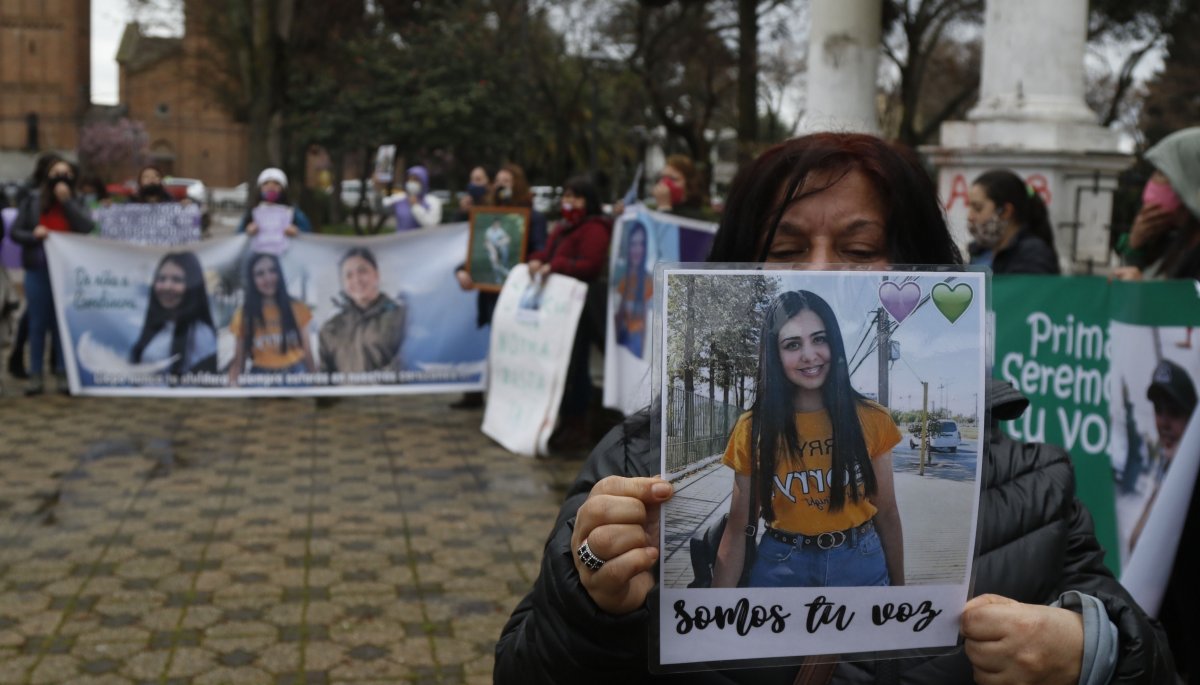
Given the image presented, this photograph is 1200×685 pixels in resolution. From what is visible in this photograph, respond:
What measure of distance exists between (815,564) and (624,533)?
22 cm

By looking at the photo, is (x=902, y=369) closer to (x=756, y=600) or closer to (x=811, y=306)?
(x=811, y=306)

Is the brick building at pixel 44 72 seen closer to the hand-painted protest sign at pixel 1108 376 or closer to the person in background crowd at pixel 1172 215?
the hand-painted protest sign at pixel 1108 376

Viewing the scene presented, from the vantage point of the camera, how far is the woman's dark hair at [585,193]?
8922 mm

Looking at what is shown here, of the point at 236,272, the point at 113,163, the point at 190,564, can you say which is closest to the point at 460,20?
the point at 236,272

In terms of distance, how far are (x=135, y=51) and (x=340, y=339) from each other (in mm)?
82972

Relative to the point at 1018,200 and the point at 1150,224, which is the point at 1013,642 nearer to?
the point at 1150,224

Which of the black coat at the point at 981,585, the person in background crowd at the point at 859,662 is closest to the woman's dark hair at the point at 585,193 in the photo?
the person in background crowd at the point at 859,662

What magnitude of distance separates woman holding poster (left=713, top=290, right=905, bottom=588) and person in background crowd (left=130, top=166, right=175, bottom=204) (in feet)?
35.4

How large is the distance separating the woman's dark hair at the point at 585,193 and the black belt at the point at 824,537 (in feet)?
24.4

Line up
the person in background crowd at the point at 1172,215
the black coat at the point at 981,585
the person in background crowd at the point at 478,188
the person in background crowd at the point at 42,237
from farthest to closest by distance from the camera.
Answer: the person in background crowd at the point at 478,188 < the person in background crowd at the point at 42,237 < the person in background crowd at the point at 1172,215 < the black coat at the point at 981,585

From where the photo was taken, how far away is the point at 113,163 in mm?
77188

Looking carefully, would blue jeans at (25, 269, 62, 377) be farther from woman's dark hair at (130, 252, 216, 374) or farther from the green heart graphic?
the green heart graphic

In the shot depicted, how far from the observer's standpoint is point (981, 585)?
1.74 meters

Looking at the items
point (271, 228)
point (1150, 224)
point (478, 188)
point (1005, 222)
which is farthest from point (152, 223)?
point (1150, 224)
